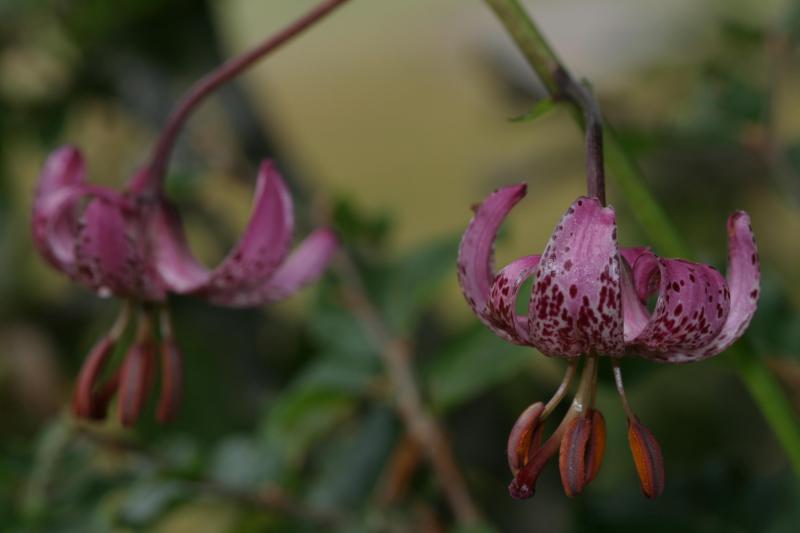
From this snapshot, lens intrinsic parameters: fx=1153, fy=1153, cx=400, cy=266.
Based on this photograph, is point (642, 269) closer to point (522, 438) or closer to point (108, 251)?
point (522, 438)

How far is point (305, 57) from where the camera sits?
2.69 m

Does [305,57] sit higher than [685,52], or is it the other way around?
[305,57]

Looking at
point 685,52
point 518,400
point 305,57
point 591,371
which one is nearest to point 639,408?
point 518,400

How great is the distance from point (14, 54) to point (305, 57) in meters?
1.20

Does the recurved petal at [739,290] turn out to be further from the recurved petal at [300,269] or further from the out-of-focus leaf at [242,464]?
the out-of-focus leaf at [242,464]

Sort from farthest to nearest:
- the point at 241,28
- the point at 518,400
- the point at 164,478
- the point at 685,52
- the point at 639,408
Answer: the point at 241,28
the point at 685,52
the point at 639,408
the point at 518,400
the point at 164,478

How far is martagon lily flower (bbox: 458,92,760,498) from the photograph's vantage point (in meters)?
0.46

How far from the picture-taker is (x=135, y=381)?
0.67 m

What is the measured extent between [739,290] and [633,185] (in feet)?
0.22

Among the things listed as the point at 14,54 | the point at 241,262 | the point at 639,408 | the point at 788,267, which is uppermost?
the point at 14,54

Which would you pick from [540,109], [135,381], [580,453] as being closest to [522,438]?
[580,453]

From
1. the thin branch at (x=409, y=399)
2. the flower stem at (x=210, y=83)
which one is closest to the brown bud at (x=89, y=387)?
the flower stem at (x=210, y=83)

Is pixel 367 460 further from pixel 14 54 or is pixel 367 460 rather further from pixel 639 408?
pixel 14 54

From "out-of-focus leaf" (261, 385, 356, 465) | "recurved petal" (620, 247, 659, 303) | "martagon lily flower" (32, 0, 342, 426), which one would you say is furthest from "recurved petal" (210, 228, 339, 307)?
"recurved petal" (620, 247, 659, 303)
